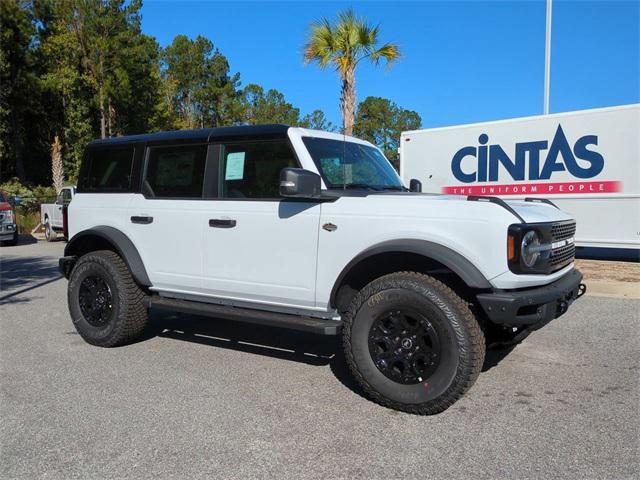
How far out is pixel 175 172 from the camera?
4953 mm

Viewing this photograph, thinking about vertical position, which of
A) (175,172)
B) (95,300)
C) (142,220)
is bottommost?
(95,300)

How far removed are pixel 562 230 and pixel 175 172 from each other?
3.30 metres

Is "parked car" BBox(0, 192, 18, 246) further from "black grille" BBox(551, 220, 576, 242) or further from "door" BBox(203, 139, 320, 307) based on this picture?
"black grille" BBox(551, 220, 576, 242)

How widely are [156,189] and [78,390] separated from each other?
6.22ft

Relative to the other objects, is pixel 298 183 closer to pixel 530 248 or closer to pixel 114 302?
pixel 530 248

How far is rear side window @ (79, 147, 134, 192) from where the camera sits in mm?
5309

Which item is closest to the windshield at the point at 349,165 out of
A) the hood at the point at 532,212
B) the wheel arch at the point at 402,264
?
the wheel arch at the point at 402,264

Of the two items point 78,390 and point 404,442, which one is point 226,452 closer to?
point 404,442

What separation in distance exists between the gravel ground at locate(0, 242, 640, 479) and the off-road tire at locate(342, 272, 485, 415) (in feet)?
0.44

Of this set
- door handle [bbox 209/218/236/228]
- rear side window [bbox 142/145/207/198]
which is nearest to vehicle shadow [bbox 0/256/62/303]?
rear side window [bbox 142/145/207/198]

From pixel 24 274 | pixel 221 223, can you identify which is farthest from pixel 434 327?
pixel 24 274

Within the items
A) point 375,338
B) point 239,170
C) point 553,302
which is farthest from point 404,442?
point 239,170

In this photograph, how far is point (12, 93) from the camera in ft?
103

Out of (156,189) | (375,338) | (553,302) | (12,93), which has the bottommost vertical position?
(375,338)
